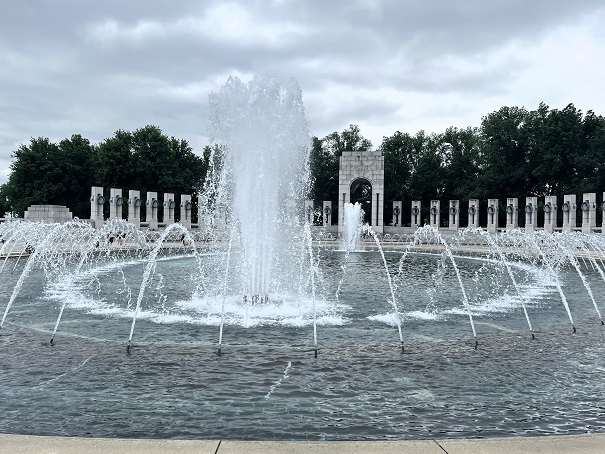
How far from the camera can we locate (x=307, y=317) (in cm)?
1174

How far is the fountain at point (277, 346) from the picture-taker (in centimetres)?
588

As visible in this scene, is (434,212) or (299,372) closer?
(299,372)

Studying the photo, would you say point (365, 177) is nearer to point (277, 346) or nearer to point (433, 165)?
point (433, 165)

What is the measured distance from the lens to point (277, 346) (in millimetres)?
Result: 9188

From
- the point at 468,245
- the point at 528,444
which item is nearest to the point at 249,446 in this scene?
the point at 528,444

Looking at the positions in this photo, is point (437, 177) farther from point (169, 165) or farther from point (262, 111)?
point (262, 111)

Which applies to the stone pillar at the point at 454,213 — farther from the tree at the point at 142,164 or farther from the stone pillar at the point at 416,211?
the tree at the point at 142,164

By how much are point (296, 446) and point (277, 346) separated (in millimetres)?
4581

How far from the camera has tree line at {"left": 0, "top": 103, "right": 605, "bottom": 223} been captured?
56.8m

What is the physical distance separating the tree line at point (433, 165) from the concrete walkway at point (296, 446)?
54.7 m

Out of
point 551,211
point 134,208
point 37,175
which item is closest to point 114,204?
point 134,208

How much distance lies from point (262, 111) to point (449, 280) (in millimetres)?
8917

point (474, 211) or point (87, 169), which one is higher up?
point (87, 169)

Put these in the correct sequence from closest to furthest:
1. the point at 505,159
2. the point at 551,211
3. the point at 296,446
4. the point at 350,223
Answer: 1. the point at 296,446
2. the point at 551,211
3. the point at 350,223
4. the point at 505,159
